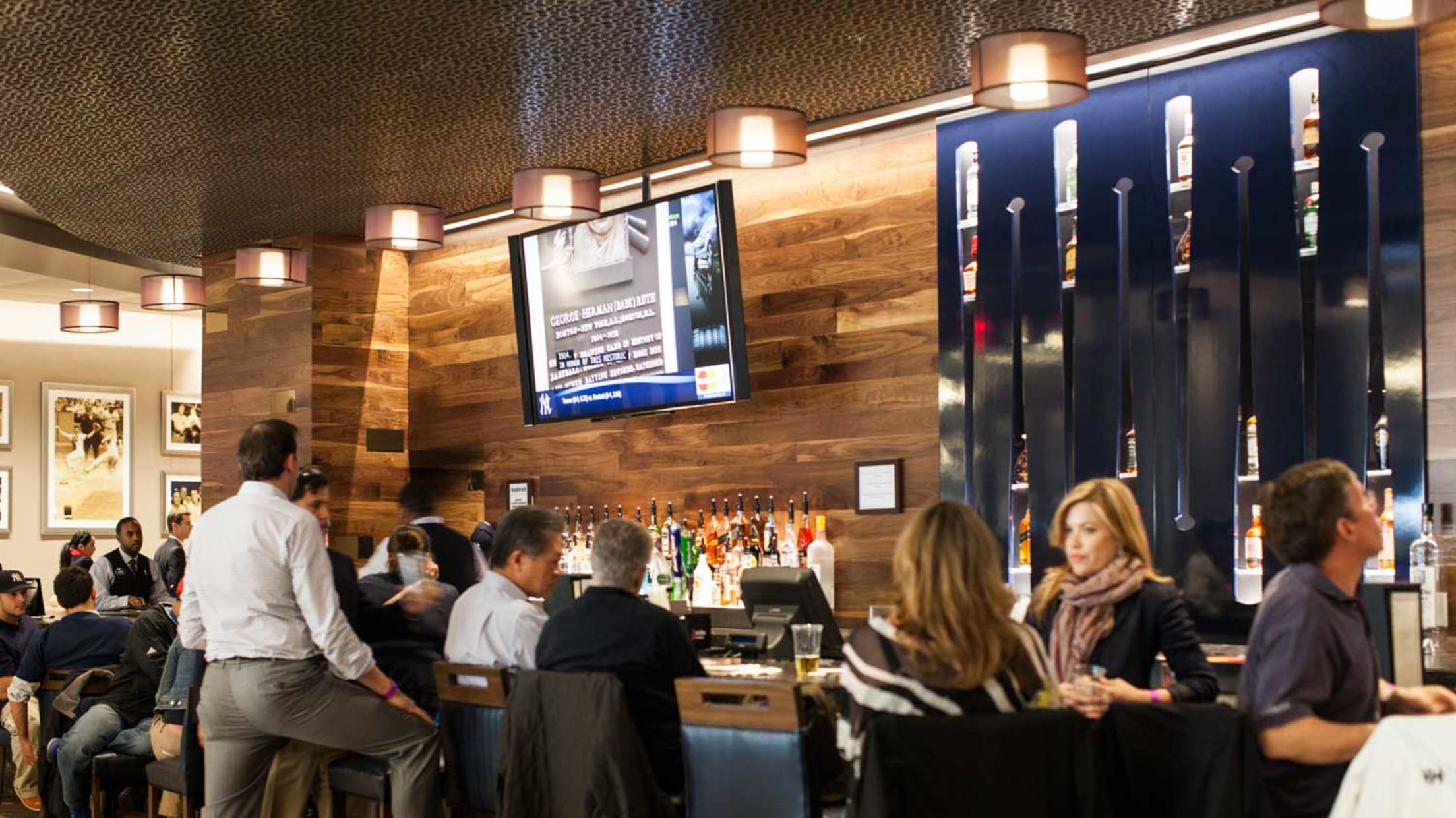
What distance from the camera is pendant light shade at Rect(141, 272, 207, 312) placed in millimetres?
9203

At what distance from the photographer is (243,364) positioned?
29.5 feet

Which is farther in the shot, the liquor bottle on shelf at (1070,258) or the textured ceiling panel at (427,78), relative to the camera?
the liquor bottle on shelf at (1070,258)

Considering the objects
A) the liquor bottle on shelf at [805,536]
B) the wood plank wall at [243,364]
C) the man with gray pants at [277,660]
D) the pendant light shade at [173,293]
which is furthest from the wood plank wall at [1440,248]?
the pendant light shade at [173,293]

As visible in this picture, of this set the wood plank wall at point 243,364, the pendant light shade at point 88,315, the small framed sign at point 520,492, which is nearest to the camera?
the small framed sign at point 520,492

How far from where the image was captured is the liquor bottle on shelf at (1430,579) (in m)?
4.81

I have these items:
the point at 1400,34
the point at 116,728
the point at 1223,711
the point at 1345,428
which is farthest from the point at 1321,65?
the point at 116,728

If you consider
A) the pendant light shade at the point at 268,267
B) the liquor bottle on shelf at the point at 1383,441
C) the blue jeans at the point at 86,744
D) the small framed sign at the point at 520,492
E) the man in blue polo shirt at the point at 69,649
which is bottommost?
the blue jeans at the point at 86,744

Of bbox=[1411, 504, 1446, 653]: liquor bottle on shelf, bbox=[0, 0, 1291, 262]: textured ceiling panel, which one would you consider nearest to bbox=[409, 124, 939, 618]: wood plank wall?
bbox=[0, 0, 1291, 262]: textured ceiling panel

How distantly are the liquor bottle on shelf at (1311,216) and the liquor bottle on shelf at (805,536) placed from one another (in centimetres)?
243

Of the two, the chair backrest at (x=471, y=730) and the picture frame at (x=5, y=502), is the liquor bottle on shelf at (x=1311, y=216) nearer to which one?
the chair backrest at (x=471, y=730)

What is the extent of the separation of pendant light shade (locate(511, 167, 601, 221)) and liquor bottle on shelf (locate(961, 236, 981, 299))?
154cm

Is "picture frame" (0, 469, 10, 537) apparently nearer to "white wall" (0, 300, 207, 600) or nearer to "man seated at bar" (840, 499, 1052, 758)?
"white wall" (0, 300, 207, 600)

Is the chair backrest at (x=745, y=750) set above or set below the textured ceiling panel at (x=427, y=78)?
below

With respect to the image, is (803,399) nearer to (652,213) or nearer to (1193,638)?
(652,213)
